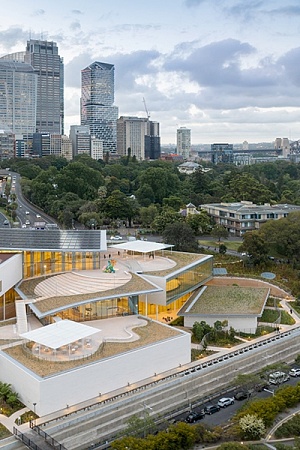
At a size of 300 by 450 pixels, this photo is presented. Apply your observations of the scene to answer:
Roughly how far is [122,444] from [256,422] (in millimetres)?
5294

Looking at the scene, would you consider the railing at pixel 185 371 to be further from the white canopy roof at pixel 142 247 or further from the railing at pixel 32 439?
the white canopy roof at pixel 142 247

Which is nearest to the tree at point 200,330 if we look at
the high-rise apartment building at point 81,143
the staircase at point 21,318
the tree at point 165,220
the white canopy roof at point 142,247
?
the white canopy roof at point 142,247

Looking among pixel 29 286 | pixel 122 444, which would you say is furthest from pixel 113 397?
pixel 29 286

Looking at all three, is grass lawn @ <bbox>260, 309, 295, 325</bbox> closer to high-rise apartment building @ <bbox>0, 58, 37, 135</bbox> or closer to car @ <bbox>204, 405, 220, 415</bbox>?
car @ <bbox>204, 405, 220, 415</bbox>

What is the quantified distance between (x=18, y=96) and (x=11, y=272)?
167m

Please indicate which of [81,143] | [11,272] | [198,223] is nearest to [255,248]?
[198,223]

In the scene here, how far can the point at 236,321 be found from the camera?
2919cm

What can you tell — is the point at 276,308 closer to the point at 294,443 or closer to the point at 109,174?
the point at 294,443

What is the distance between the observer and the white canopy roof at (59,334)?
838 inches

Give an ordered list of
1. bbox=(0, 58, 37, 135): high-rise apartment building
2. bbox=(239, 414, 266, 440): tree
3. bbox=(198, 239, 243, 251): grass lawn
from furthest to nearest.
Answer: bbox=(0, 58, 37, 135): high-rise apartment building < bbox=(198, 239, 243, 251): grass lawn < bbox=(239, 414, 266, 440): tree

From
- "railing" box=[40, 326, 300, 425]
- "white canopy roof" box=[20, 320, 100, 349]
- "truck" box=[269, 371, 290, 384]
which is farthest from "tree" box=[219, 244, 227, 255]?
"white canopy roof" box=[20, 320, 100, 349]

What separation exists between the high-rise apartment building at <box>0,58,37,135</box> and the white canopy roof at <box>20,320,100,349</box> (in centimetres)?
16705

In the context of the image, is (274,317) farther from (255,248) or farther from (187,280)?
(255,248)

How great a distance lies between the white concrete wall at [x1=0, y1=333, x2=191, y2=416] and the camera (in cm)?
1962
